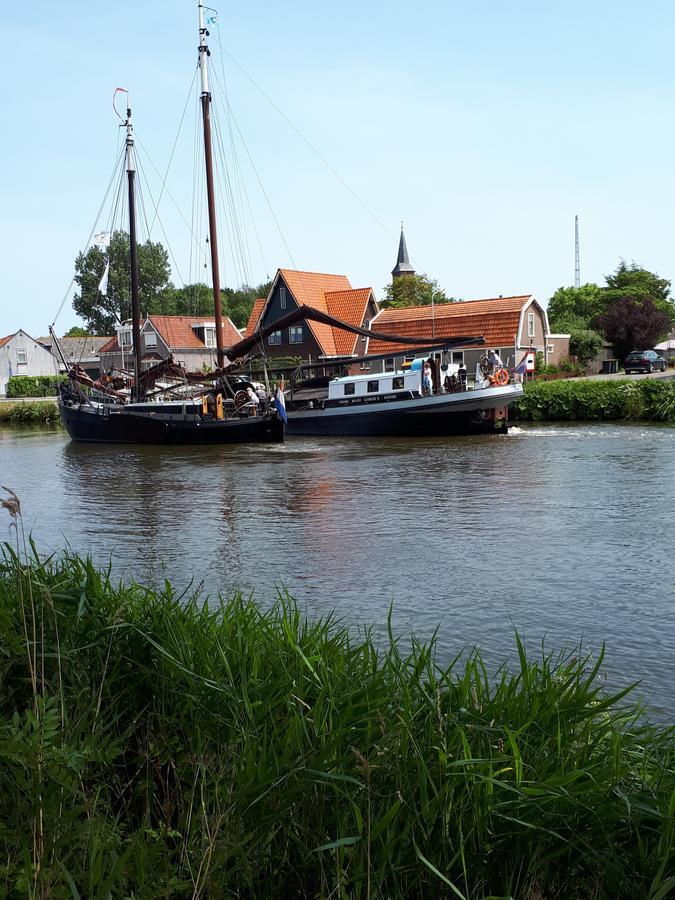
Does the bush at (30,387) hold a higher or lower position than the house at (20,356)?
lower

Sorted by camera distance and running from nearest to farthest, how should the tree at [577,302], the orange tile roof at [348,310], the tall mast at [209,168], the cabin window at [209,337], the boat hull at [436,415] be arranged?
the boat hull at [436,415] < the tall mast at [209,168] < the orange tile roof at [348,310] < the cabin window at [209,337] < the tree at [577,302]

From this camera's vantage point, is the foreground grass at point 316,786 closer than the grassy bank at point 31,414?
Yes

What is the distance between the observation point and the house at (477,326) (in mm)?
52125

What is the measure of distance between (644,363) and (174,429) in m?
35.0

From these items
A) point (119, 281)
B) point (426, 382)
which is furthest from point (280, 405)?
point (119, 281)

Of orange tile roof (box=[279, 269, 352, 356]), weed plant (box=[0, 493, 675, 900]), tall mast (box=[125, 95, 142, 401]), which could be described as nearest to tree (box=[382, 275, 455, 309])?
orange tile roof (box=[279, 269, 352, 356])

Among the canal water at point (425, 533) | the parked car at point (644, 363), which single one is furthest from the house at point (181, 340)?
the canal water at point (425, 533)

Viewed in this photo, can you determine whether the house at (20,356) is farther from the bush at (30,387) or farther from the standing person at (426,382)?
the standing person at (426,382)

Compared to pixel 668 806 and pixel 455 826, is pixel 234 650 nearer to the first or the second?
pixel 455 826

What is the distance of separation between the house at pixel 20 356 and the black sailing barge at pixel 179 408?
49611mm

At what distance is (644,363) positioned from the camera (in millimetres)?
54969

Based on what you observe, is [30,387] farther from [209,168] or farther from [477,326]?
[209,168]

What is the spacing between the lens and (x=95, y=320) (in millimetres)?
102312

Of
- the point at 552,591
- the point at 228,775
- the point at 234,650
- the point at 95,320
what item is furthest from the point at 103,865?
the point at 95,320
